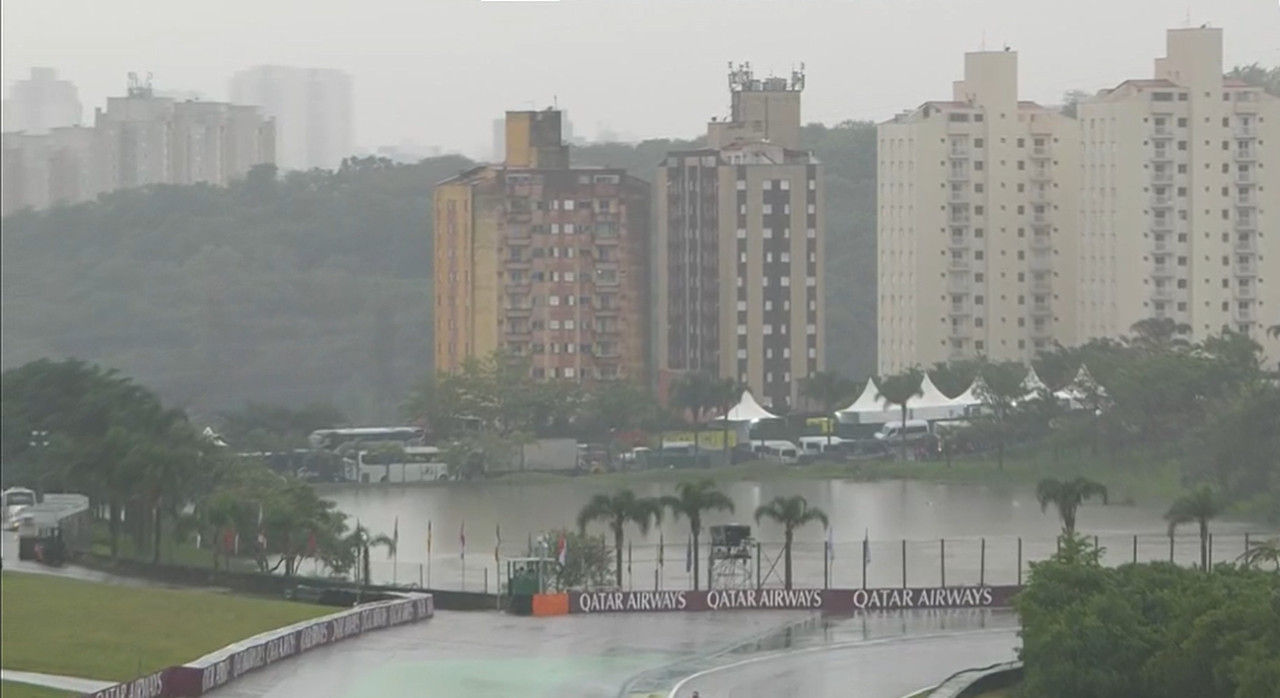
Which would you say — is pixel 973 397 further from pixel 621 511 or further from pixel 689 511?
pixel 621 511

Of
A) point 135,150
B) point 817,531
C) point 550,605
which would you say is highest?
point 135,150

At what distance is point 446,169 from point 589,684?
14687 millimetres

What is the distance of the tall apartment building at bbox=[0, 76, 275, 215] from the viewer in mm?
29984

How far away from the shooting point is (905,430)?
2244 cm

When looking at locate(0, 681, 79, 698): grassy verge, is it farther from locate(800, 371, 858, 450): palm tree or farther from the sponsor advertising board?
locate(800, 371, 858, 450): palm tree

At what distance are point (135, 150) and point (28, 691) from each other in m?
21.0

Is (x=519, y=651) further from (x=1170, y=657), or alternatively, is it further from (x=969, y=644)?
(x=1170, y=657)

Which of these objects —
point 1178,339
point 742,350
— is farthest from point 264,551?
point 1178,339

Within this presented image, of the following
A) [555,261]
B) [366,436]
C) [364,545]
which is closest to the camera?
[364,545]

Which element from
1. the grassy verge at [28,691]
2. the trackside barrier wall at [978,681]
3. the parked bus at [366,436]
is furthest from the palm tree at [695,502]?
the parked bus at [366,436]

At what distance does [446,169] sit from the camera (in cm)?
2586

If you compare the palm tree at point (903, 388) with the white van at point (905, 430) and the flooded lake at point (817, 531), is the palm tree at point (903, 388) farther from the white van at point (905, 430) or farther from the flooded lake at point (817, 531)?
the flooded lake at point (817, 531)

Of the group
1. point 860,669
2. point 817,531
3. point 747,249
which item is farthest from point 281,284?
point 860,669

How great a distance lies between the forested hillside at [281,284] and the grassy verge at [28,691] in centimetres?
1190
